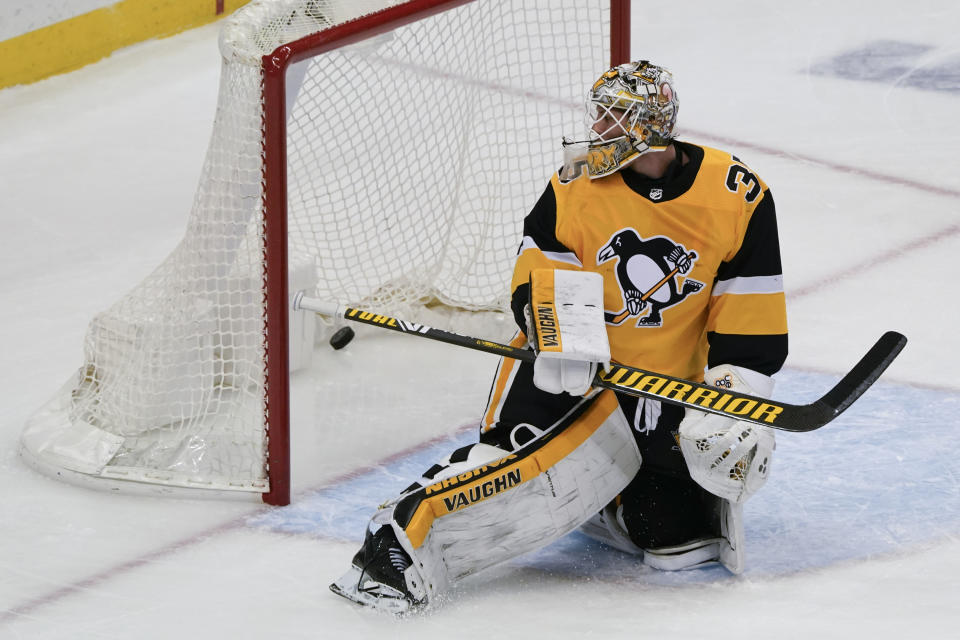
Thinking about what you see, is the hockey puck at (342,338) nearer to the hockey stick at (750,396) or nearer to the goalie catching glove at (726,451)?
the hockey stick at (750,396)

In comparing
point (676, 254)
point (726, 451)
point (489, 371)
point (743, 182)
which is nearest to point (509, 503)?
point (726, 451)

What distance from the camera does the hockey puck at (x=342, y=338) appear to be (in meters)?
3.77

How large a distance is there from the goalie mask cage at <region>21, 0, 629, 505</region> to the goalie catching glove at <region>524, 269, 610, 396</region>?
56 centimetres

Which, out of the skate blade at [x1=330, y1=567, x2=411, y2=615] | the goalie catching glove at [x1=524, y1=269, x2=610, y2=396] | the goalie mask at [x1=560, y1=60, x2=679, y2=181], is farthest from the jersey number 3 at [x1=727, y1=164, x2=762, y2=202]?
the skate blade at [x1=330, y1=567, x2=411, y2=615]

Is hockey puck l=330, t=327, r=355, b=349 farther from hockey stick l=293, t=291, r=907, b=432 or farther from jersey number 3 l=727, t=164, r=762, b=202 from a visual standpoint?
jersey number 3 l=727, t=164, r=762, b=202

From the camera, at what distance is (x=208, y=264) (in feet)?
10.4

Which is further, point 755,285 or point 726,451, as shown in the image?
point 755,285

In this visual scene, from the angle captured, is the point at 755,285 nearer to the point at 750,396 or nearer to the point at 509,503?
the point at 750,396

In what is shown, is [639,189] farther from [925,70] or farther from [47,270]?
[925,70]

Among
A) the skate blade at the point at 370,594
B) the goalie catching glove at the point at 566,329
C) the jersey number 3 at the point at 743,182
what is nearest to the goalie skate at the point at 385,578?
the skate blade at the point at 370,594

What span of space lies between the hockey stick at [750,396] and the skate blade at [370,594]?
0.43 metres

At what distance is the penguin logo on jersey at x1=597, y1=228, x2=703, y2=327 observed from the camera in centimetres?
267

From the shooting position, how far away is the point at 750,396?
2.54 metres

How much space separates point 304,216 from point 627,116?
4.13 feet
